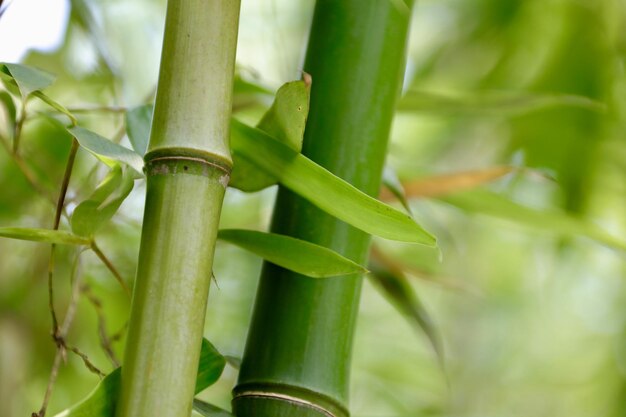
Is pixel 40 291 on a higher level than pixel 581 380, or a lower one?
lower

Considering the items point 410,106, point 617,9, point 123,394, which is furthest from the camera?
point 617,9

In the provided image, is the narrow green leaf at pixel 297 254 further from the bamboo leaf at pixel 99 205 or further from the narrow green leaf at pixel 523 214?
the narrow green leaf at pixel 523 214

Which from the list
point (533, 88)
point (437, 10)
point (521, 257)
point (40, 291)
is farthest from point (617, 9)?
point (521, 257)

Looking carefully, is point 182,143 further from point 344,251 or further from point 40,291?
point 40,291

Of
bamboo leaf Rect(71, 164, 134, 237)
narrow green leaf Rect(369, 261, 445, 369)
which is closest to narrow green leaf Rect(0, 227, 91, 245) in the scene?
bamboo leaf Rect(71, 164, 134, 237)

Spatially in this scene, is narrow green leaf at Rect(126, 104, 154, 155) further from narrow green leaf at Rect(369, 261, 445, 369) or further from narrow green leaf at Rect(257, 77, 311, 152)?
narrow green leaf at Rect(369, 261, 445, 369)
